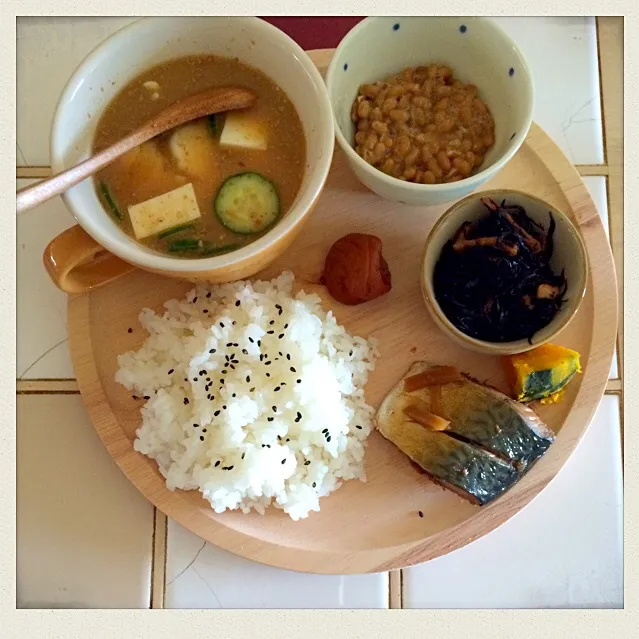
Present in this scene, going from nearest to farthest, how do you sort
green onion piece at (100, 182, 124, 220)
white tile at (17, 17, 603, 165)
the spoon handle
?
the spoon handle < green onion piece at (100, 182, 124, 220) < white tile at (17, 17, 603, 165)

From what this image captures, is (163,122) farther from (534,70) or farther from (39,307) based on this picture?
(534,70)

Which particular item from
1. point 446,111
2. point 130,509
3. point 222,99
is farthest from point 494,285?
point 130,509

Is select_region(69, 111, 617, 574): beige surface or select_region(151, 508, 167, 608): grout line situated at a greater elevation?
select_region(69, 111, 617, 574): beige surface

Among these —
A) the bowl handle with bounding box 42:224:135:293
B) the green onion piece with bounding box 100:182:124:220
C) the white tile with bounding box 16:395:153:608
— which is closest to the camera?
the bowl handle with bounding box 42:224:135:293

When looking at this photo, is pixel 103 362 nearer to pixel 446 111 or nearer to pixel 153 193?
pixel 153 193

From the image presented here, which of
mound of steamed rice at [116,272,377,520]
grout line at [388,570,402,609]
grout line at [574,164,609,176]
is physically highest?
grout line at [574,164,609,176]

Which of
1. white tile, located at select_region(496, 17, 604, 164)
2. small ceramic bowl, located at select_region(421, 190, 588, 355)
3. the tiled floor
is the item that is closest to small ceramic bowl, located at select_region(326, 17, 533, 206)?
small ceramic bowl, located at select_region(421, 190, 588, 355)

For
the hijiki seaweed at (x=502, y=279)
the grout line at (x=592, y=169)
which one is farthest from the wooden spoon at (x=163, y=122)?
the grout line at (x=592, y=169)

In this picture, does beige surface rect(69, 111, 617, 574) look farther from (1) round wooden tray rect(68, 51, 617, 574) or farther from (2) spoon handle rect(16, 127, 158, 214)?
(2) spoon handle rect(16, 127, 158, 214)
